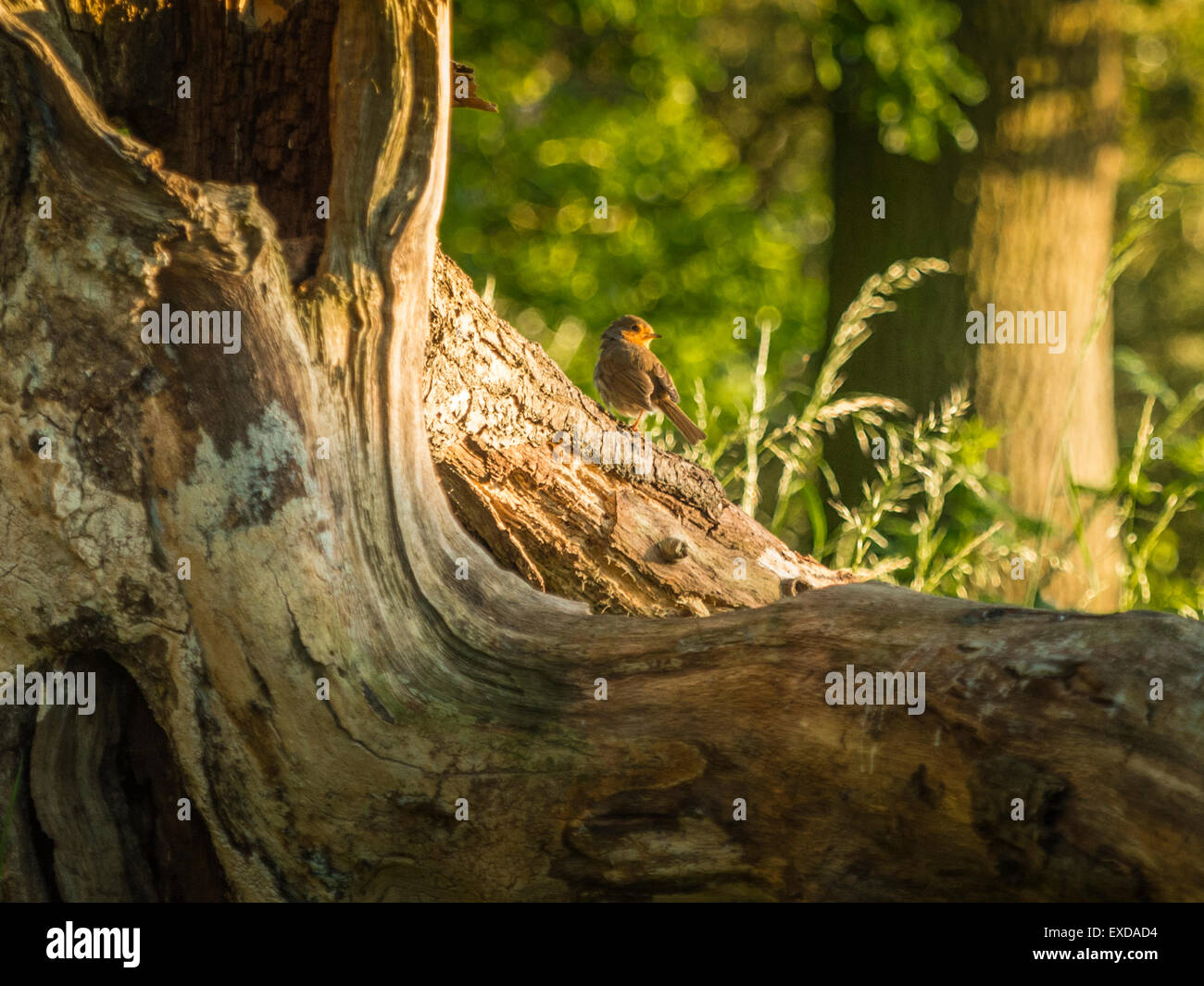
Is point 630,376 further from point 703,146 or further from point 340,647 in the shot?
point 703,146

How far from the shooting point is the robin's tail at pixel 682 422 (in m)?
6.11

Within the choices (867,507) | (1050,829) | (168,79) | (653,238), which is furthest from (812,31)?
(1050,829)

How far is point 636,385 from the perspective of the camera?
247 inches

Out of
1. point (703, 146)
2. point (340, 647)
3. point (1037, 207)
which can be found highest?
point (703, 146)

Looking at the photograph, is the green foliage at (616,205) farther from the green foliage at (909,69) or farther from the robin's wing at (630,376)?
the robin's wing at (630,376)

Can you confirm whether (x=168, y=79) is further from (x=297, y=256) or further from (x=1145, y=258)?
(x=1145, y=258)

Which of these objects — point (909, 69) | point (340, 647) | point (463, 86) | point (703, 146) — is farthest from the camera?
point (703, 146)

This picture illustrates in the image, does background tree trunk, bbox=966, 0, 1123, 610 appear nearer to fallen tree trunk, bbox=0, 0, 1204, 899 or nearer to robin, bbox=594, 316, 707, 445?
robin, bbox=594, 316, 707, 445

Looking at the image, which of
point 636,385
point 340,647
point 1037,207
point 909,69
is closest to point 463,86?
point 340,647

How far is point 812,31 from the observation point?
960 cm

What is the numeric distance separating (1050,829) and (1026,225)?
7.60 m

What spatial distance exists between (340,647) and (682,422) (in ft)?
12.0

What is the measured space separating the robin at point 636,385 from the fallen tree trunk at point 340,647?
3.25 m
